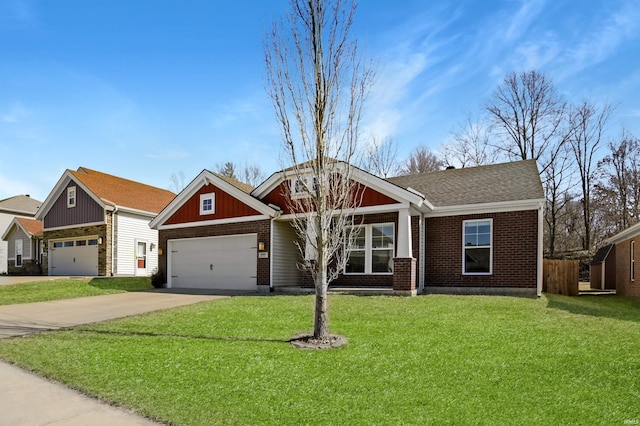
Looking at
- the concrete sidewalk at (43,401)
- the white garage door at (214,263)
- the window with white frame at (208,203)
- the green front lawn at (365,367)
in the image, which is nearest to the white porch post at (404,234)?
the green front lawn at (365,367)

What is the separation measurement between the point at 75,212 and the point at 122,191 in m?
2.67

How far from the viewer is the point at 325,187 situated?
730 cm

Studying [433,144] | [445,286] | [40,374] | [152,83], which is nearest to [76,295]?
[152,83]

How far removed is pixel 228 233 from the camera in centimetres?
1619

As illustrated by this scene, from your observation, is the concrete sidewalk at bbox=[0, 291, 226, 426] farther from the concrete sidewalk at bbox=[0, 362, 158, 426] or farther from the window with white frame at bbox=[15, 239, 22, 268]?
the window with white frame at bbox=[15, 239, 22, 268]

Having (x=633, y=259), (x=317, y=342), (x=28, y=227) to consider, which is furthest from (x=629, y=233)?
(x=28, y=227)

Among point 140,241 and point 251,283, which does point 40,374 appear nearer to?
point 251,283

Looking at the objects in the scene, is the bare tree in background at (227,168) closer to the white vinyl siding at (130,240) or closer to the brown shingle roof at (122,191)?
the brown shingle roof at (122,191)

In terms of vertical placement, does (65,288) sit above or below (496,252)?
below

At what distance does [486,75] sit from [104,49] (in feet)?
39.7

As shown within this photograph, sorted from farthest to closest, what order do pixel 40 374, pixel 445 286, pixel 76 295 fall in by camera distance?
pixel 76 295 → pixel 445 286 → pixel 40 374

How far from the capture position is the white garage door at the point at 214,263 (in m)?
15.7

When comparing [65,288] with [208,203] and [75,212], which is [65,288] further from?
[75,212]

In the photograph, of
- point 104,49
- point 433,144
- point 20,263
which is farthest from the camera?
point 433,144
